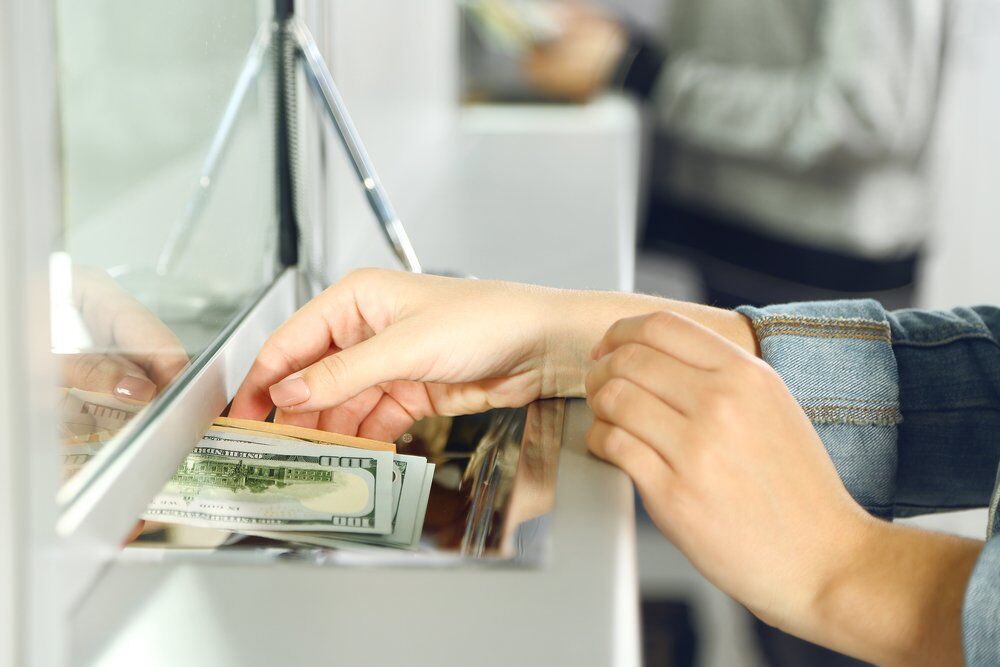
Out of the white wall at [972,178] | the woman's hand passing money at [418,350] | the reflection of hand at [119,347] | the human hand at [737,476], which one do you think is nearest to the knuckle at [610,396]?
the human hand at [737,476]

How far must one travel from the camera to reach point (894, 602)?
460mm

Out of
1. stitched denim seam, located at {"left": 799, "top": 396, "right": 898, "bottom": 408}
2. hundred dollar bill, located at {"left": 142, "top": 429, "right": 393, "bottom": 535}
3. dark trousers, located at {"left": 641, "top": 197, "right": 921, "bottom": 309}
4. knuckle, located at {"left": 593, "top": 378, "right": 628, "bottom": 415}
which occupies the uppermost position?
knuckle, located at {"left": 593, "top": 378, "right": 628, "bottom": 415}

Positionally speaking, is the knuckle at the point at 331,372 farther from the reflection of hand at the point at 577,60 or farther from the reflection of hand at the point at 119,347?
the reflection of hand at the point at 577,60

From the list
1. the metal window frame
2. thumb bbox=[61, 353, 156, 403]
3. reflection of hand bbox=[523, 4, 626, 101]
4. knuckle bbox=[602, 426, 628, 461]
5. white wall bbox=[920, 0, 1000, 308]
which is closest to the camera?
the metal window frame

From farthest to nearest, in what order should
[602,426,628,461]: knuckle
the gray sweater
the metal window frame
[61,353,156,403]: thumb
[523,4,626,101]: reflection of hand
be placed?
[523,4,626,101]: reflection of hand < the gray sweater < [602,426,628,461]: knuckle < [61,353,156,403]: thumb < the metal window frame

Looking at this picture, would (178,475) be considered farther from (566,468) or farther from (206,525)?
(566,468)

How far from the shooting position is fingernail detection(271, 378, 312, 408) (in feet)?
1.74

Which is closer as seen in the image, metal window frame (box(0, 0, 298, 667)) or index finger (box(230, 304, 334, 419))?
metal window frame (box(0, 0, 298, 667))

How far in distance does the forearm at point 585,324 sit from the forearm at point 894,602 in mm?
196

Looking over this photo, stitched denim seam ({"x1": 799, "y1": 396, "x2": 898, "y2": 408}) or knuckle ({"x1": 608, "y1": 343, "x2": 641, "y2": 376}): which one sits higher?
knuckle ({"x1": 608, "y1": 343, "x2": 641, "y2": 376})

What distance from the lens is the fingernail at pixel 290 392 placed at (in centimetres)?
53

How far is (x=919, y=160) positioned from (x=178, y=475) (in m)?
1.47

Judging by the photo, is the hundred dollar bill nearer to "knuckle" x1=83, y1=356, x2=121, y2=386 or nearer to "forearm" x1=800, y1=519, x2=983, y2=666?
"knuckle" x1=83, y1=356, x2=121, y2=386

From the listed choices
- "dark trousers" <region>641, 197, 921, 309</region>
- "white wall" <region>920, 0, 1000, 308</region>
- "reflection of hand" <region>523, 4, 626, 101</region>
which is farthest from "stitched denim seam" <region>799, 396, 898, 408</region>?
"white wall" <region>920, 0, 1000, 308</region>
